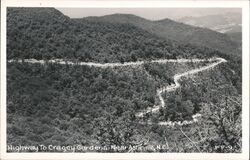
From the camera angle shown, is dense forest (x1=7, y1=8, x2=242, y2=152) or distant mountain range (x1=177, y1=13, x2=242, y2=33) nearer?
dense forest (x1=7, y1=8, x2=242, y2=152)

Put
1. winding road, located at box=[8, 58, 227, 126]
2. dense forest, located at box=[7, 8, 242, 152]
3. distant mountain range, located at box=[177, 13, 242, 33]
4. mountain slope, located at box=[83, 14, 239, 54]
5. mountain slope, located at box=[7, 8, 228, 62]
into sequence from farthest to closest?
1. mountain slope, located at box=[83, 14, 239, 54]
2. mountain slope, located at box=[7, 8, 228, 62]
3. winding road, located at box=[8, 58, 227, 126]
4. distant mountain range, located at box=[177, 13, 242, 33]
5. dense forest, located at box=[7, 8, 242, 152]

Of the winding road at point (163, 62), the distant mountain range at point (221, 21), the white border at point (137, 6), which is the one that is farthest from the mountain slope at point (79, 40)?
the distant mountain range at point (221, 21)

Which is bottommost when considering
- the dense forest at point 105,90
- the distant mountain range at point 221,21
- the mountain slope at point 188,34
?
the dense forest at point 105,90

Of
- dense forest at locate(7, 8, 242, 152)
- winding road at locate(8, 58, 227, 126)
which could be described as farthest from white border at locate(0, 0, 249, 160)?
winding road at locate(8, 58, 227, 126)

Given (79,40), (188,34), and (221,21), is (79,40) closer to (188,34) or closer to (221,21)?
(221,21)

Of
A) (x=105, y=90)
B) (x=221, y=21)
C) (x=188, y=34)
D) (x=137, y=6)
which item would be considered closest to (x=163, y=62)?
(x=188, y=34)

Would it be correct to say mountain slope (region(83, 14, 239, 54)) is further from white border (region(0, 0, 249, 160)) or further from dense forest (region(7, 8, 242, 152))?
white border (region(0, 0, 249, 160))

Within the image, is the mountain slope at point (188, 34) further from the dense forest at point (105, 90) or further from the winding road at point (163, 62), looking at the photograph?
the winding road at point (163, 62)
